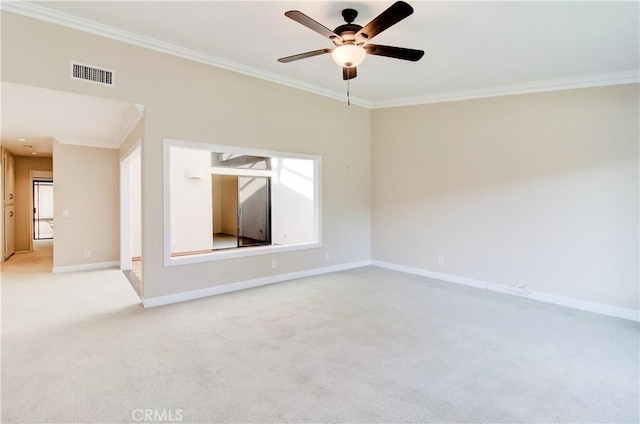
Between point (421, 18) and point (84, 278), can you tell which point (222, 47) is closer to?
point (421, 18)

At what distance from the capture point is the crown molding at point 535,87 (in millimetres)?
3941

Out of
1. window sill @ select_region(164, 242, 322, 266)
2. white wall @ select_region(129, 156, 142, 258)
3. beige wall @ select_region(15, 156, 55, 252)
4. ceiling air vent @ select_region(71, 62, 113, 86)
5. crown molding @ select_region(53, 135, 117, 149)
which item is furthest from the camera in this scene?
beige wall @ select_region(15, 156, 55, 252)

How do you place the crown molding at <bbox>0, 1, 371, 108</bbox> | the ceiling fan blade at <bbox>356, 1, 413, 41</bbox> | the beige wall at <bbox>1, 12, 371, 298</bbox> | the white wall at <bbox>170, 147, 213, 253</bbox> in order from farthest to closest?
the white wall at <bbox>170, 147, 213, 253</bbox> → the beige wall at <bbox>1, 12, 371, 298</bbox> → the crown molding at <bbox>0, 1, 371, 108</bbox> → the ceiling fan blade at <bbox>356, 1, 413, 41</bbox>

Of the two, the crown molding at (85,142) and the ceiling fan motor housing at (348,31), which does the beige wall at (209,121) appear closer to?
the crown molding at (85,142)

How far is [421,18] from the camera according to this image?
3.09m

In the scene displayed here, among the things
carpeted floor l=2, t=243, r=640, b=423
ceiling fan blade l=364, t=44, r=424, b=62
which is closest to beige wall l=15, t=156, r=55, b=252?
carpeted floor l=2, t=243, r=640, b=423

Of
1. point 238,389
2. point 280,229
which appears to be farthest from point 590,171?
point 280,229

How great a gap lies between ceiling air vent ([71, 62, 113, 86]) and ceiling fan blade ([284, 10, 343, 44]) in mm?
2320

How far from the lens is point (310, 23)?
2518 millimetres

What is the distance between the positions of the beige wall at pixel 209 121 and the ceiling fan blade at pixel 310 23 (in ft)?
7.00

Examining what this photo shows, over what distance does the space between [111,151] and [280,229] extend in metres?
4.14

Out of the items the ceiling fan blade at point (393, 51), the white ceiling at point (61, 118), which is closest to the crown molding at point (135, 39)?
the white ceiling at point (61, 118)

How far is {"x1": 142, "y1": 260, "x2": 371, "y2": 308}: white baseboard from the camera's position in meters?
3.99

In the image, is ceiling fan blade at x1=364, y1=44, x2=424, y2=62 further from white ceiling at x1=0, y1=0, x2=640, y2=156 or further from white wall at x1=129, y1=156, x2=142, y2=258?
white wall at x1=129, y1=156, x2=142, y2=258
